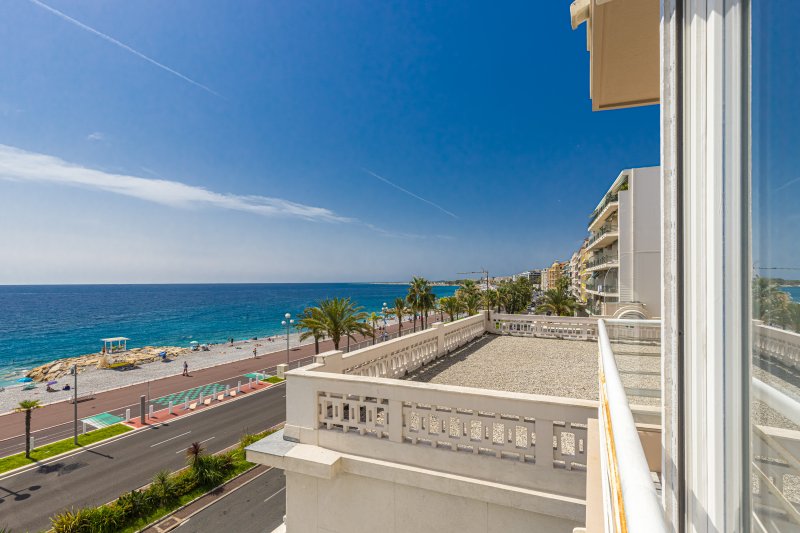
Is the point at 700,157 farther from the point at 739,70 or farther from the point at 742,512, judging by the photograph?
the point at 742,512

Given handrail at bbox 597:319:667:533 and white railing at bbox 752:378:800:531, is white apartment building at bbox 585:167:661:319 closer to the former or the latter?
handrail at bbox 597:319:667:533

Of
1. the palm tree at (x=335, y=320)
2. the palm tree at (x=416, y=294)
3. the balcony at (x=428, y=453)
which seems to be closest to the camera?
the balcony at (x=428, y=453)

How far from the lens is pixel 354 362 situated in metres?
6.43

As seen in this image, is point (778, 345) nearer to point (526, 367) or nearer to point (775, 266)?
point (775, 266)

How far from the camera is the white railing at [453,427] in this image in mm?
4188

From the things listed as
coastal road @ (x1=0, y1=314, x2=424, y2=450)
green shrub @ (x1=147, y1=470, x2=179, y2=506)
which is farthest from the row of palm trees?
green shrub @ (x1=147, y1=470, x2=179, y2=506)

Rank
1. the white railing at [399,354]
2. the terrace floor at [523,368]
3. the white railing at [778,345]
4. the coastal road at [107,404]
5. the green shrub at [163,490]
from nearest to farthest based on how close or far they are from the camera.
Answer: the white railing at [778,345] → the white railing at [399,354] → the terrace floor at [523,368] → the green shrub at [163,490] → the coastal road at [107,404]

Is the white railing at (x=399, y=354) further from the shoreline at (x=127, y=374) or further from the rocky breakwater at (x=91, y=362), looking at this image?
the rocky breakwater at (x=91, y=362)

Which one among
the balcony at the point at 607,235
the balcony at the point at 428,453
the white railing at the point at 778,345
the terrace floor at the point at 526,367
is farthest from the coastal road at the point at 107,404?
the balcony at the point at 607,235

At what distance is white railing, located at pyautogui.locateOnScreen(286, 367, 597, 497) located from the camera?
419cm

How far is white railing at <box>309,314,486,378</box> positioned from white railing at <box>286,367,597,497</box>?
63cm

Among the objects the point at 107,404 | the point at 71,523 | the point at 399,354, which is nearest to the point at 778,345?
the point at 399,354

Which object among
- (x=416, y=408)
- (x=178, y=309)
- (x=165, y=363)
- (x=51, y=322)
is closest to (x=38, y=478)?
(x=416, y=408)

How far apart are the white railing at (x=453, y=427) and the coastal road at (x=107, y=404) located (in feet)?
86.8
